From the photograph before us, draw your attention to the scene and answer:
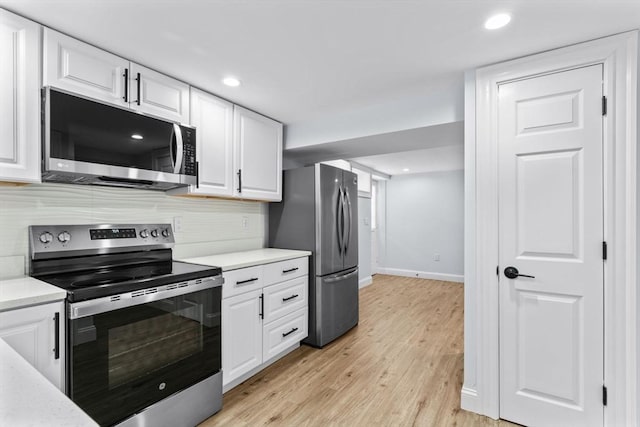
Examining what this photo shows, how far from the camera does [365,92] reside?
2.56 meters

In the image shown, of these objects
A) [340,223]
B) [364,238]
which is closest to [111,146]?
[340,223]

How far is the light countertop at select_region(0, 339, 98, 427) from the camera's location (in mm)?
552

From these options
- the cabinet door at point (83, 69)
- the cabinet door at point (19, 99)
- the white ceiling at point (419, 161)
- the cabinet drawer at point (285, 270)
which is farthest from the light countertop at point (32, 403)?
the white ceiling at point (419, 161)

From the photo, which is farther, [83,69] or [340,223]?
[340,223]

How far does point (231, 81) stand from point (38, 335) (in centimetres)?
189

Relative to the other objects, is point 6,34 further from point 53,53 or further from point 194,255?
point 194,255

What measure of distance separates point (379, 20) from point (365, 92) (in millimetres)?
922

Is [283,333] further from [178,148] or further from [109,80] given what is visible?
[109,80]

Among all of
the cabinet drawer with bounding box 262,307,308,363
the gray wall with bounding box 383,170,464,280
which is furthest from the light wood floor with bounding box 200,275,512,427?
the gray wall with bounding box 383,170,464,280

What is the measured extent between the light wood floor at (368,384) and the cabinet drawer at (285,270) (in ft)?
2.44

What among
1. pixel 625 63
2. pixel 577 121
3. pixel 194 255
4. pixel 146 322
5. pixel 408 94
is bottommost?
pixel 146 322

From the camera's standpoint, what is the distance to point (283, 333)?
2.77m

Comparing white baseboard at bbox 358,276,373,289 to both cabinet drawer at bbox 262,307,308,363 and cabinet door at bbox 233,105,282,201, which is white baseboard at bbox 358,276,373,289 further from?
cabinet door at bbox 233,105,282,201

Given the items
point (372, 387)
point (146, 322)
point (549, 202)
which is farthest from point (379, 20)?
point (372, 387)
